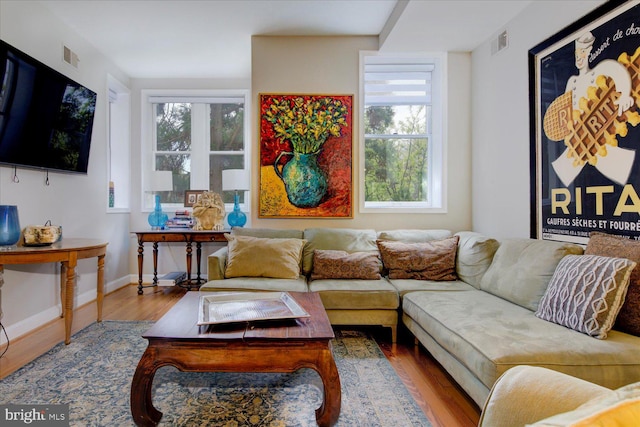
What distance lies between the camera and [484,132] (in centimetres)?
334

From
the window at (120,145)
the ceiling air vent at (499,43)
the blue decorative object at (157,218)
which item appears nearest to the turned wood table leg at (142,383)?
the blue decorative object at (157,218)

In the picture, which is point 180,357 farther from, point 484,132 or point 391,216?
point 484,132

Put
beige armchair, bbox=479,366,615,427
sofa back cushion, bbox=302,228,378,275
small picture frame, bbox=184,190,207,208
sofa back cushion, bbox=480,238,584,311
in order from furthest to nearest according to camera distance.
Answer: small picture frame, bbox=184,190,207,208, sofa back cushion, bbox=302,228,378,275, sofa back cushion, bbox=480,238,584,311, beige armchair, bbox=479,366,615,427

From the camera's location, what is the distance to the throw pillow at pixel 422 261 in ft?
9.43

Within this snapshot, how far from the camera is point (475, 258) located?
2.72 m

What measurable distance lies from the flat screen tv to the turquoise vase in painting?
1.88m

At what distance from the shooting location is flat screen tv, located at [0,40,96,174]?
242 centimetres

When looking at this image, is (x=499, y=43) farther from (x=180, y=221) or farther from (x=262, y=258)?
(x=180, y=221)

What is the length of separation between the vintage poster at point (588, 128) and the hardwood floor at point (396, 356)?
4.16 feet

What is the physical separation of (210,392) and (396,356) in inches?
48.6

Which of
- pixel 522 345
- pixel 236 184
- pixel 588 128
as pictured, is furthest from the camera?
pixel 236 184

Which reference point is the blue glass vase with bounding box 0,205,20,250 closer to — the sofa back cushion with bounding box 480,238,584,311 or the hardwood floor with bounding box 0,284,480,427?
the hardwood floor with bounding box 0,284,480,427

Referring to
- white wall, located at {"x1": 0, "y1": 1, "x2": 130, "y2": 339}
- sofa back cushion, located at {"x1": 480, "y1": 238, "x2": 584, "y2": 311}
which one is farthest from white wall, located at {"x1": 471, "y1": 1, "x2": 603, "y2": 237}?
white wall, located at {"x1": 0, "y1": 1, "x2": 130, "y2": 339}

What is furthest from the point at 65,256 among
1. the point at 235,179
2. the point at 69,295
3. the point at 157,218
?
the point at 235,179
